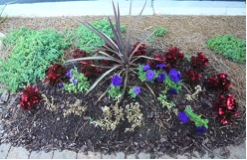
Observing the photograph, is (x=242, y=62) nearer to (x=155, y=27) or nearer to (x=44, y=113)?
(x=155, y=27)

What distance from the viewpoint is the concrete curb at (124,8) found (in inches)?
146

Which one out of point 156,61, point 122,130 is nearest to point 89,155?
point 122,130

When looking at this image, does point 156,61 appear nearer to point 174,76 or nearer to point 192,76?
point 174,76

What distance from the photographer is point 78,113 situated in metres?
2.61

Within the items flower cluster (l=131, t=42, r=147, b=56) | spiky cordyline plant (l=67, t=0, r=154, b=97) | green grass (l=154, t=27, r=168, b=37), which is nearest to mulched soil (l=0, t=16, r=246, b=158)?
spiky cordyline plant (l=67, t=0, r=154, b=97)

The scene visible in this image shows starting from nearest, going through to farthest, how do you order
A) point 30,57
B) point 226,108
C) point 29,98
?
1. point 226,108
2. point 29,98
3. point 30,57

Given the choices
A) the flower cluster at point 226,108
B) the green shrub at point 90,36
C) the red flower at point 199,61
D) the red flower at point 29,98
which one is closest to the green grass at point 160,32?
the green shrub at point 90,36

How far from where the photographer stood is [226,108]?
2.56 m

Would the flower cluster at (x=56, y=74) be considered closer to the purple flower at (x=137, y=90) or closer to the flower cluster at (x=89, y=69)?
the flower cluster at (x=89, y=69)

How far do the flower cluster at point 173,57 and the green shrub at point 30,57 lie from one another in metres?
0.95

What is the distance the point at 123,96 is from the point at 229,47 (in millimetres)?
1145

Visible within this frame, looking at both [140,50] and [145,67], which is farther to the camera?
[140,50]

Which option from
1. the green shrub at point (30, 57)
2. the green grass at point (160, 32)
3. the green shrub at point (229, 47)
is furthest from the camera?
the green grass at point (160, 32)

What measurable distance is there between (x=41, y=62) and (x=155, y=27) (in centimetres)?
116
